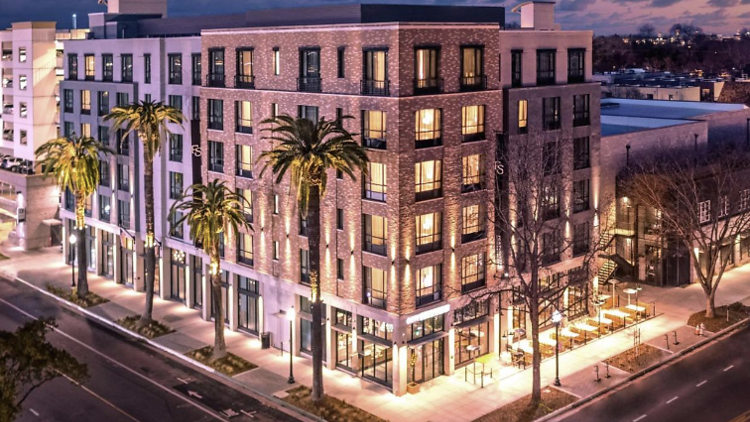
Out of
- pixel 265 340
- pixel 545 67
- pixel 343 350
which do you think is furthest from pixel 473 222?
pixel 265 340

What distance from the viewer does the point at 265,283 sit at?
6247 cm

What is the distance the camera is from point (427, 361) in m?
55.0

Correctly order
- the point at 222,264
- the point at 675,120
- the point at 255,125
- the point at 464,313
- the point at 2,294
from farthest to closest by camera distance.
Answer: the point at 675,120 < the point at 2,294 < the point at 222,264 < the point at 255,125 < the point at 464,313

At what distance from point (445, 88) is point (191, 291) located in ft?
97.6

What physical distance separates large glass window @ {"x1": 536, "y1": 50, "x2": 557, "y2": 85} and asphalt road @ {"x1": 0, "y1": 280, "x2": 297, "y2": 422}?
30.5 m

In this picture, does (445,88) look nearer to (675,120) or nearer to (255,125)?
(255,125)

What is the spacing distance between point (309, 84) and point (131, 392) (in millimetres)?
22934

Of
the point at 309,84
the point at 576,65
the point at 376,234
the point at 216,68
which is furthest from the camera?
the point at 216,68

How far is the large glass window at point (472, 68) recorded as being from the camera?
55.2 meters

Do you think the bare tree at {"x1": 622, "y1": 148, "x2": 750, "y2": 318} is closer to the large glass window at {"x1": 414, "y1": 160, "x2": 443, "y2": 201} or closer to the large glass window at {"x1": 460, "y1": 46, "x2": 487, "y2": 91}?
the large glass window at {"x1": 460, "y1": 46, "x2": 487, "y2": 91}

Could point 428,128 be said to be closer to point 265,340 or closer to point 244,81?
point 244,81

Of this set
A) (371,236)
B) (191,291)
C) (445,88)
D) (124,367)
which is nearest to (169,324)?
(191,291)

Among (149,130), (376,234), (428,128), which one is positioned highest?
(428,128)

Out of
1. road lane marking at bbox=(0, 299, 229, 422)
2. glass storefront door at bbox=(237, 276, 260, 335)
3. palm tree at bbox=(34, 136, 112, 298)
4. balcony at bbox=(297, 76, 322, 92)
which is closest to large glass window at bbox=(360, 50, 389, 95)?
balcony at bbox=(297, 76, 322, 92)
